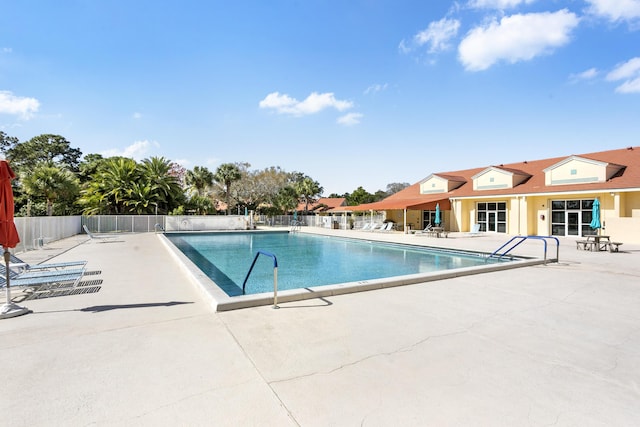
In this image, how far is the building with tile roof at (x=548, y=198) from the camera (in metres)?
18.8

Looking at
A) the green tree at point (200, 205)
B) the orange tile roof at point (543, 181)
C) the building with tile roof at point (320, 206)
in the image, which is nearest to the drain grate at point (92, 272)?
the orange tile roof at point (543, 181)

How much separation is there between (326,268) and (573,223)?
1882 centimetres

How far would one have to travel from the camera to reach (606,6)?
1142 cm

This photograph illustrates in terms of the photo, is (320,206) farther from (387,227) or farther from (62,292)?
(62,292)

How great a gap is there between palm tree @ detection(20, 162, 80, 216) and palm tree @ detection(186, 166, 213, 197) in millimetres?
17742

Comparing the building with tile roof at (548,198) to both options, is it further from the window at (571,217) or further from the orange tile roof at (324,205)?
the orange tile roof at (324,205)

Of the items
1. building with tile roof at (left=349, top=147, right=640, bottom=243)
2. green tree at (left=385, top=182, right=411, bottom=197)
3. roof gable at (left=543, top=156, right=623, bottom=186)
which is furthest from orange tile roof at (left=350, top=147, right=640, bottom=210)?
green tree at (left=385, top=182, right=411, bottom=197)

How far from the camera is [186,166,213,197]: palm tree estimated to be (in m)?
43.6

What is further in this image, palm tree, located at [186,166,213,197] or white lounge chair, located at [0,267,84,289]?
palm tree, located at [186,166,213,197]

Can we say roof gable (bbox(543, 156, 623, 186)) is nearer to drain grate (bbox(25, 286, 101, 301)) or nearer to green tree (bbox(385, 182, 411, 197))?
drain grate (bbox(25, 286, 101, 301))

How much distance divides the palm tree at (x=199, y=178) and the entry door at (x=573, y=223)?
130 feet

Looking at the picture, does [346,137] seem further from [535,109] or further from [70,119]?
[70,119]

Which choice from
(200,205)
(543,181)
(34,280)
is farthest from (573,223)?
(200,205)

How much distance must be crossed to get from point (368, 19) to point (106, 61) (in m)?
12.6
